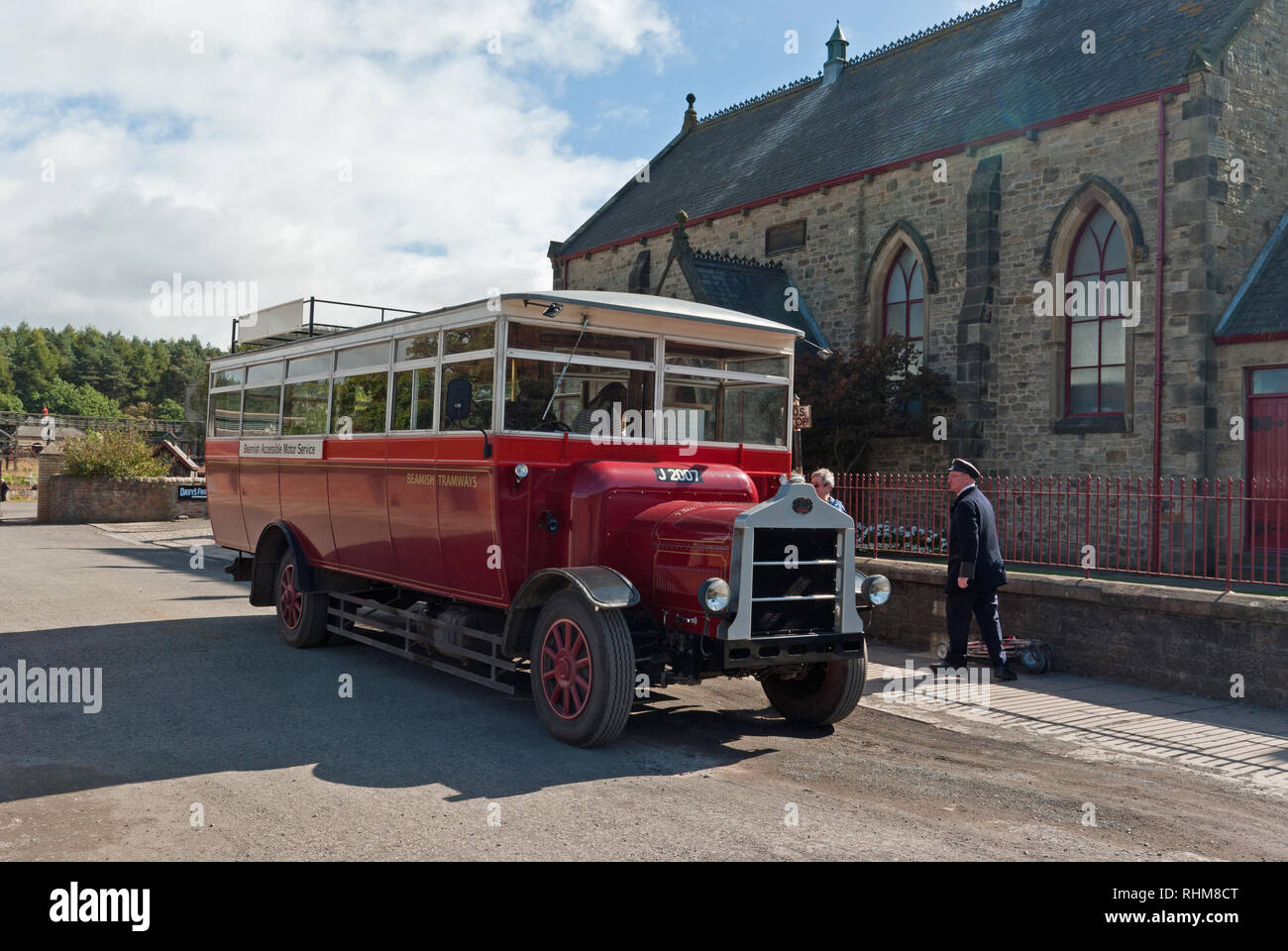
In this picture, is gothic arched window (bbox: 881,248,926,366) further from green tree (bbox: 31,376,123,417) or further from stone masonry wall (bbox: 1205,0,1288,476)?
green tree (bbox: 31,376,123,417)

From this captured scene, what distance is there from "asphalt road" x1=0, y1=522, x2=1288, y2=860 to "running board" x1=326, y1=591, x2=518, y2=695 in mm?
260

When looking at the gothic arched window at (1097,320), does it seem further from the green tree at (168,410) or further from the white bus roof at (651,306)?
the green tree at (168,410)

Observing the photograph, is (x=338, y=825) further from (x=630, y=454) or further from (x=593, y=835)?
(x=630, y=454)

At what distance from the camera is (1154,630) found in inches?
355

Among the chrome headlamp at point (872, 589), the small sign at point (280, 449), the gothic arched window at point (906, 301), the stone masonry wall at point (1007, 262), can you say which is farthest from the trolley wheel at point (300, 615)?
the gothic arched window at point (906, 301)

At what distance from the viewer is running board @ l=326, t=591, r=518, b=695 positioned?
7.52 metres

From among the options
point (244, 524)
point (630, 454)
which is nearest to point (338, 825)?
point (630, 454)

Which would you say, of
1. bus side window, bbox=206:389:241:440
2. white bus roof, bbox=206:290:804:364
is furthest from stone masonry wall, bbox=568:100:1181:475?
bus side window, bbox=206:389:241:440

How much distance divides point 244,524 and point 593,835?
8077 mm

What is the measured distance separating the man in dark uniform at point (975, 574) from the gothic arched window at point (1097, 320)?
845 cm

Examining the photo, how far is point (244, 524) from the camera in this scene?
1161 cm

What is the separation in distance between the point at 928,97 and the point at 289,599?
681 inches

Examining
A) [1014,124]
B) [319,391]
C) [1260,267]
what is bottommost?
[319,391]

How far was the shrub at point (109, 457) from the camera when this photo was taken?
3012 cm
